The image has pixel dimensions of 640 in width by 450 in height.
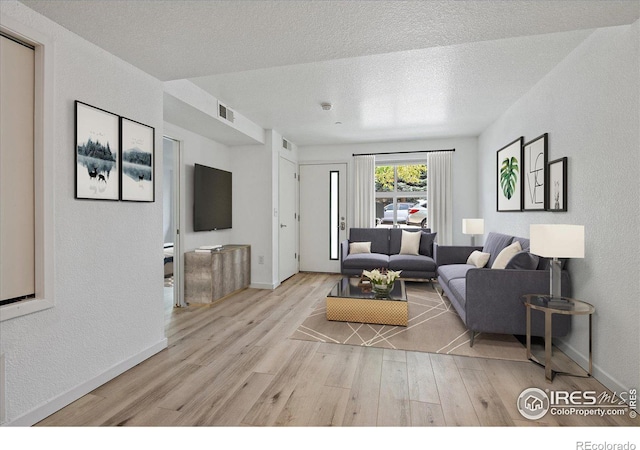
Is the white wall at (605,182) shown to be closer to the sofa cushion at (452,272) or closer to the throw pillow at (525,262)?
the throw pillow at (525,262)

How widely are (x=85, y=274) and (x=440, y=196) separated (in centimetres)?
528

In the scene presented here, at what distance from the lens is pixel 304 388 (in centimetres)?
215

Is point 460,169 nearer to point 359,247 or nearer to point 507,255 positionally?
point 359,247

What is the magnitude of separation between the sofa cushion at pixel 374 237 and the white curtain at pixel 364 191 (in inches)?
11.9

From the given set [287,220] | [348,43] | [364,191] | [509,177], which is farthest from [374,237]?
[348,43]

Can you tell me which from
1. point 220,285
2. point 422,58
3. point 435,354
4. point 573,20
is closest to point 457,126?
point 422,58

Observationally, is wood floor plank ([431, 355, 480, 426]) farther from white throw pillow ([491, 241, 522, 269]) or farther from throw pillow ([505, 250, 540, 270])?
white throw pillow ([491, 241, 522, 269])

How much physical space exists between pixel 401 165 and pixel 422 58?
11.6 ft

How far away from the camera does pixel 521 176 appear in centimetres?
365

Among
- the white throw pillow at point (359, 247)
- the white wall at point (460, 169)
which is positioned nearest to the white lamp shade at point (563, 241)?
the white throw pillow at point (359, 247)

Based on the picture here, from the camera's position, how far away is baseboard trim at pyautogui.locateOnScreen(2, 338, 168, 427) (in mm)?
1758

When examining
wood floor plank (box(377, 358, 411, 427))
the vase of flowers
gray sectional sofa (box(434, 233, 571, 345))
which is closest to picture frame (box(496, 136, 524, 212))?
gray sectional sofa (box(434, 233, 571, 345))

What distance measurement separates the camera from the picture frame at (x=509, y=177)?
3715 millimetres

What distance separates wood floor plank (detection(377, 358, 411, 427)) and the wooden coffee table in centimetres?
82
